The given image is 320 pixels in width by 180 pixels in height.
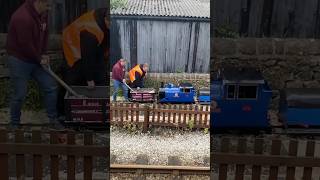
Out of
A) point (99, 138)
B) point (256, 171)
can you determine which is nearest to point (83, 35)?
point (99, 138)

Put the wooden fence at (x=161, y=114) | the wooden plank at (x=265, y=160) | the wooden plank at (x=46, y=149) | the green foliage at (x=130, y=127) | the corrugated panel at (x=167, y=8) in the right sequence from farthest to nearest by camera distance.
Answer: the green foliage at (x=130, y=127) < the wooden fence at (x=161, y=114) < the corrugated panel at (x=167, y=8) < the wooden plank at (x=46, y=149) < the wooden plank at (x=265, y=160)

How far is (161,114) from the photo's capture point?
4387 mm

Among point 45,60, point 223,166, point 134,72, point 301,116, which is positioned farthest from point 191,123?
point 45,60

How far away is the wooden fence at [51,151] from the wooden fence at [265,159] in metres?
0.95

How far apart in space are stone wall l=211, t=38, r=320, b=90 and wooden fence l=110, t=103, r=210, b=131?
1.08 meters

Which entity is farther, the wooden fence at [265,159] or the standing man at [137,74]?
the standing man at [137,74]

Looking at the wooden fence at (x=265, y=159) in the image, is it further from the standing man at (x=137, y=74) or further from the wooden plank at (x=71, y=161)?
the standing man at (x=137, y=74)

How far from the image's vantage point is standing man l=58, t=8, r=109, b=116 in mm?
3020

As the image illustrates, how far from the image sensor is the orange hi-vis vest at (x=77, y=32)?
3014mm

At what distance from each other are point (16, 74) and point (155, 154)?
1.97 m

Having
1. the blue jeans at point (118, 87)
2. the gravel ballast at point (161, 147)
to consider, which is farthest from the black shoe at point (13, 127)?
the gravel ballast at point (161, 147)

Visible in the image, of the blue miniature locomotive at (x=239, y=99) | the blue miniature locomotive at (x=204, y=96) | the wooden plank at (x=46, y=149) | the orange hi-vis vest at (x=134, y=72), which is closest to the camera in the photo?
the wooden plank at (x=46, y=149)

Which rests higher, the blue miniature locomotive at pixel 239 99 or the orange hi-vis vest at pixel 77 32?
the orange hi-vis vest at pixel 77 32

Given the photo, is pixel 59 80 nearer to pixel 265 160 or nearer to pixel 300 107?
pixel 265 160
